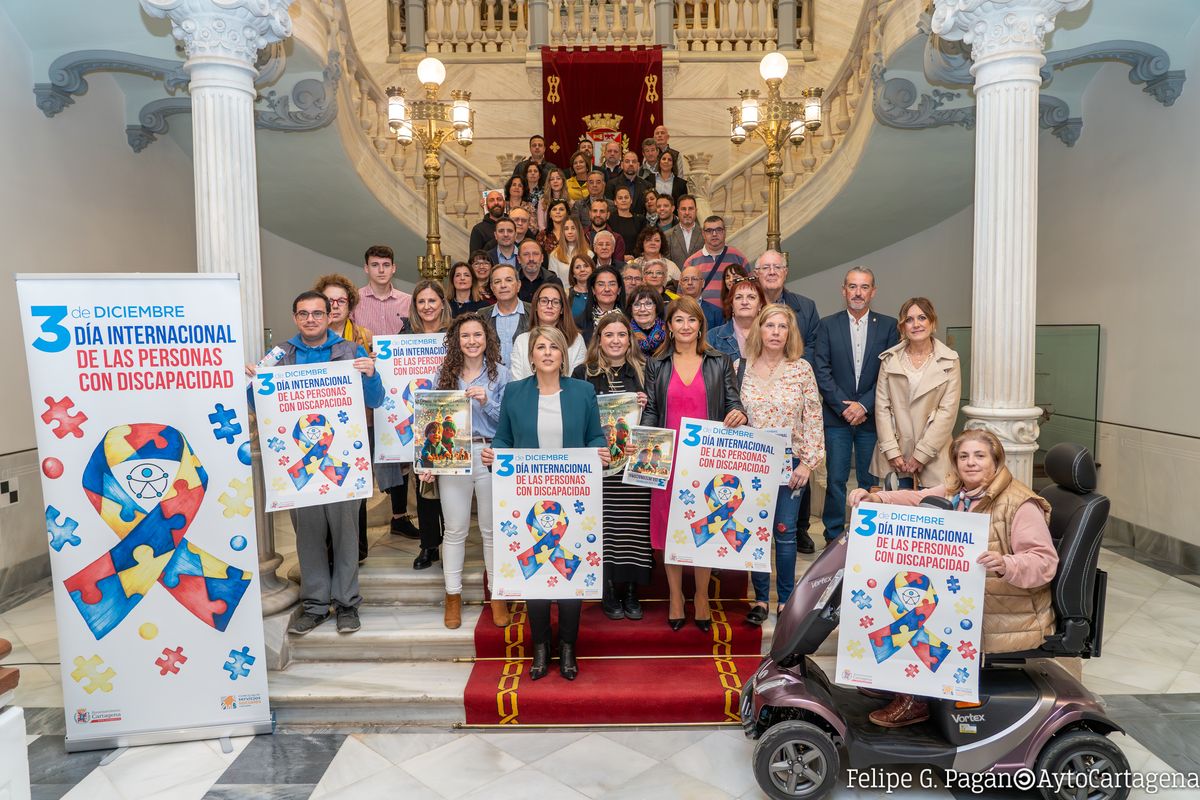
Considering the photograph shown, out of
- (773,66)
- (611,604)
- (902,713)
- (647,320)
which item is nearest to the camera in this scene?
(902,713)

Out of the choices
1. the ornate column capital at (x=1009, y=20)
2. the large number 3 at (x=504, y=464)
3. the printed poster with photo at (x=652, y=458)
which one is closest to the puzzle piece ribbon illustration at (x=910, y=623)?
the printed poster with photo at (x=652, y=458)

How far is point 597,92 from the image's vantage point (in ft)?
41.5

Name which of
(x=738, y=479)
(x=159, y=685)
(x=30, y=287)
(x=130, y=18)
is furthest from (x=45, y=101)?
(x=738, y=479)

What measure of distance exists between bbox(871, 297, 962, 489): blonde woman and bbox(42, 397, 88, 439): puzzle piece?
4.31 metres

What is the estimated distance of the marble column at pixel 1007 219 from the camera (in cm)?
461

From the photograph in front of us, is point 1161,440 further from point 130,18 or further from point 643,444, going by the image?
point 130,18

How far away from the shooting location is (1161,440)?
22.3 feet

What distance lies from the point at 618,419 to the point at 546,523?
714 mm

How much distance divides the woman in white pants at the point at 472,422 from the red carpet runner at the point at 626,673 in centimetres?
35

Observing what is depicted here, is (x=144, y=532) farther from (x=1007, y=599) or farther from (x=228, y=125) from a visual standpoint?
(x=1007, y=599)

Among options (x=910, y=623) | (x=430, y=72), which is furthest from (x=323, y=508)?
(x=430, y=72)

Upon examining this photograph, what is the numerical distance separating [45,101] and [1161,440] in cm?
992

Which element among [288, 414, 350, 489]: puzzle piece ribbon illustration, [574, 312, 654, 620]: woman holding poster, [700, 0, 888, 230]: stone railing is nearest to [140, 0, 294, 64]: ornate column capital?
[288, 414, 350, 489]: puzzle piece ribbon illustration

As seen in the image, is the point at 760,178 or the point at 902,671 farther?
the point at 760,178
